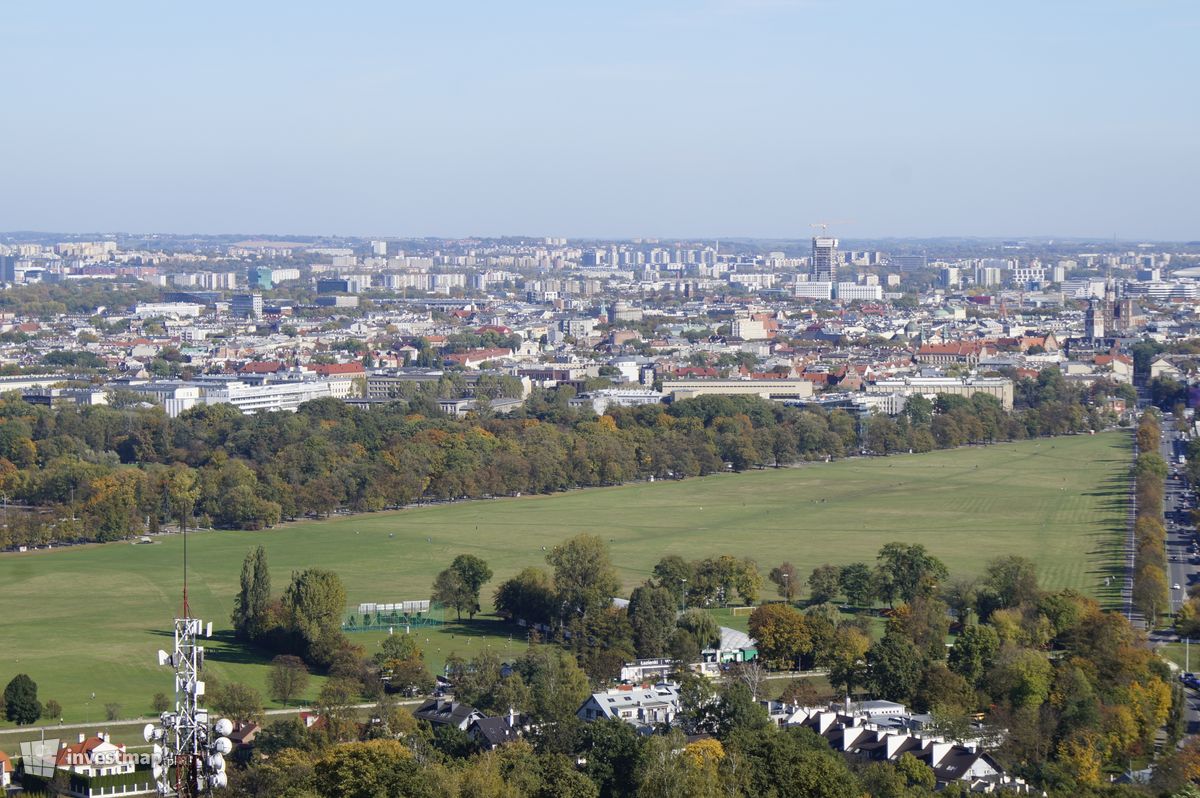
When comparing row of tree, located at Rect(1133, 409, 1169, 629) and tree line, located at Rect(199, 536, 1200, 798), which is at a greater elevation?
tree line, located at Rect(199, 536, 1200, 798)

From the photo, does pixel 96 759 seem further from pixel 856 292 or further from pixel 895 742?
pixel 856 292

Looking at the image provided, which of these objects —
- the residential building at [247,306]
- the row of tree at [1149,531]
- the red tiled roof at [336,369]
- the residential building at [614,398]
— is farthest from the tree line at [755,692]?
the residential building at [247,306]

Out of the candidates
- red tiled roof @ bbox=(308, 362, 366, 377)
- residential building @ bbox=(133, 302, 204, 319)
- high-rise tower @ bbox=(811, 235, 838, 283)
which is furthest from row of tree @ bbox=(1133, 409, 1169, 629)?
high-rise tower @ bbox=(811, 235, 838, 283)

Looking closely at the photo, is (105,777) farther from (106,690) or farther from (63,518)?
(63,518)

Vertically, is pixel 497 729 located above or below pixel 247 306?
above

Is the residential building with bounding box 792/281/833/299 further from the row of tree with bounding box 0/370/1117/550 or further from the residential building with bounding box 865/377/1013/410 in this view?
the row of tree with bounding box 0/370/1117/550

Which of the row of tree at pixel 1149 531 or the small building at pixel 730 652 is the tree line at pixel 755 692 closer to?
the small building at pixel 730 652

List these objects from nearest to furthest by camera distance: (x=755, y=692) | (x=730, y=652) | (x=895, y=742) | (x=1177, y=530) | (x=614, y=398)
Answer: (x=895, y=742)
(x=755, y=692)
(x=730, y=652)
(x=1177, y=530)
(x=614, y=398)

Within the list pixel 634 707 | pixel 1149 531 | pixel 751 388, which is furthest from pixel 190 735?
pixel 751 388
